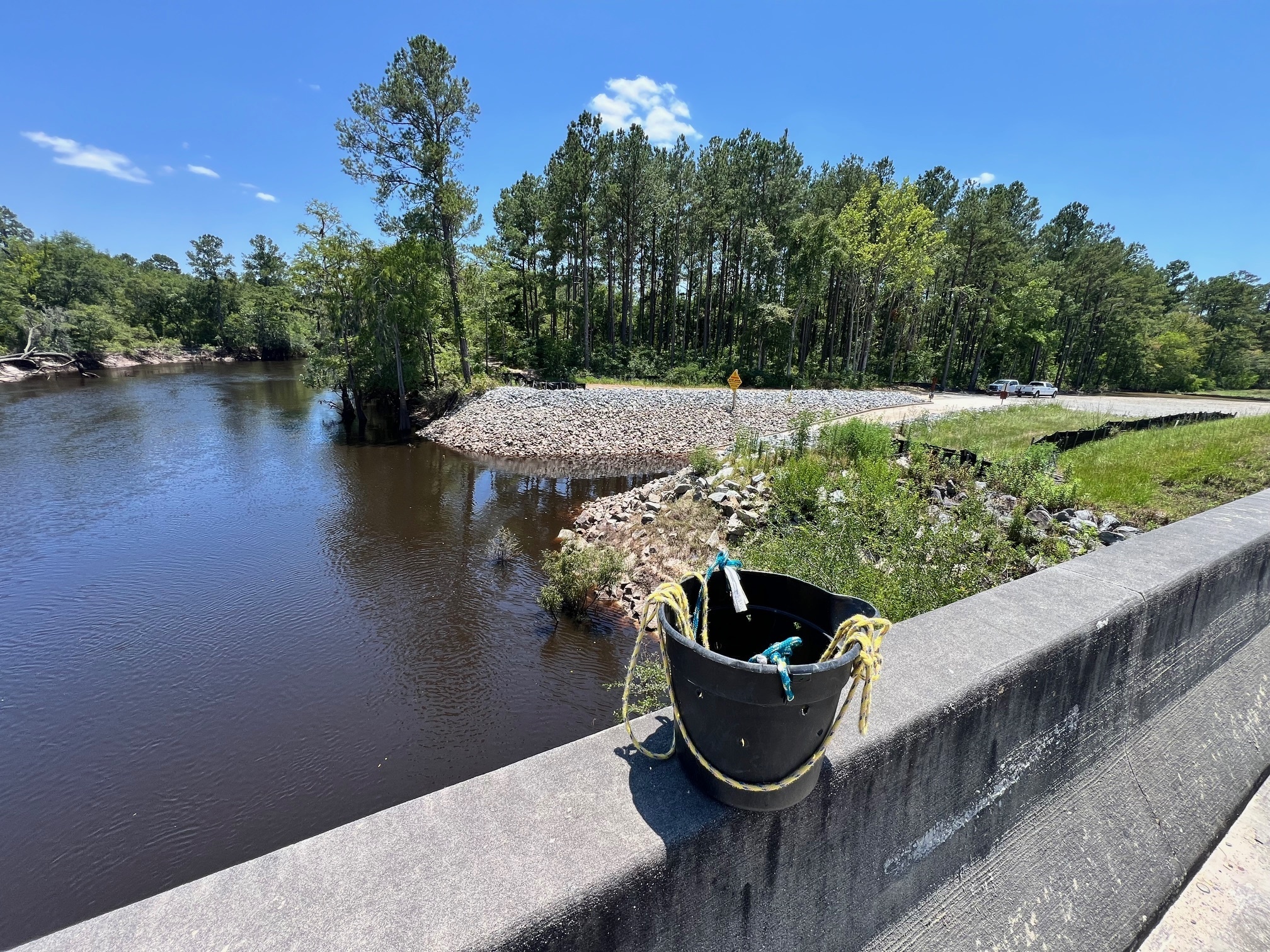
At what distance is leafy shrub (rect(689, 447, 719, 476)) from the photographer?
40.4ft

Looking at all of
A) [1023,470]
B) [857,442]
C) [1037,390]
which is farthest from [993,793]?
[1037,390]

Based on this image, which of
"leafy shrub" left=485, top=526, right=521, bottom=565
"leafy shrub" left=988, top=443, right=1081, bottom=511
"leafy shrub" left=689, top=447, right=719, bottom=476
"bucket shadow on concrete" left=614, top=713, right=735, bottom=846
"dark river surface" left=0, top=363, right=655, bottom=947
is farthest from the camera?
"leafy shrub" left=689, top=447, right=719, bottom=476

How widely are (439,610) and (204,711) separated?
3.20 meters

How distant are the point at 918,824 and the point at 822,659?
912 millimetres

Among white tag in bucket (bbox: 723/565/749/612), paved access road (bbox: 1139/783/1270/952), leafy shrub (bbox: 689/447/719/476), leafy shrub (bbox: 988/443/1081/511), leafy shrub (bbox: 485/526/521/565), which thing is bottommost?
leafy shrub (bbox: 485/526/521/565)

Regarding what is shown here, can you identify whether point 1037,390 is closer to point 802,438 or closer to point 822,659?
point 802,438

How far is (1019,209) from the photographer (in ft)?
116

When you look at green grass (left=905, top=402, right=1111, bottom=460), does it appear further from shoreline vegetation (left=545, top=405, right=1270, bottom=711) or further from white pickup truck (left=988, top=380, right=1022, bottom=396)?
white pickup truck (left=988, top=380, right=1022, bottom=396)

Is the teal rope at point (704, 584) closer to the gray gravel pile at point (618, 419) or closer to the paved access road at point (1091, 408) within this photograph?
the paved access road at point (1091, 408)

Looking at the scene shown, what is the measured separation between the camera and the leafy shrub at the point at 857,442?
31.6 ft

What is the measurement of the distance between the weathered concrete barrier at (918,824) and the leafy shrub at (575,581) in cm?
683

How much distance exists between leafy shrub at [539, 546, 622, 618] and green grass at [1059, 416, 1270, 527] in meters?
6.84

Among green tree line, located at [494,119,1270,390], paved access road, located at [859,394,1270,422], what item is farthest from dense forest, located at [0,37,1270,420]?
paved access road, located at [859,394,1270,422]

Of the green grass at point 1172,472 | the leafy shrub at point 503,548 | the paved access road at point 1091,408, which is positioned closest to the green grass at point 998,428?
the green grass at point 1172,472
